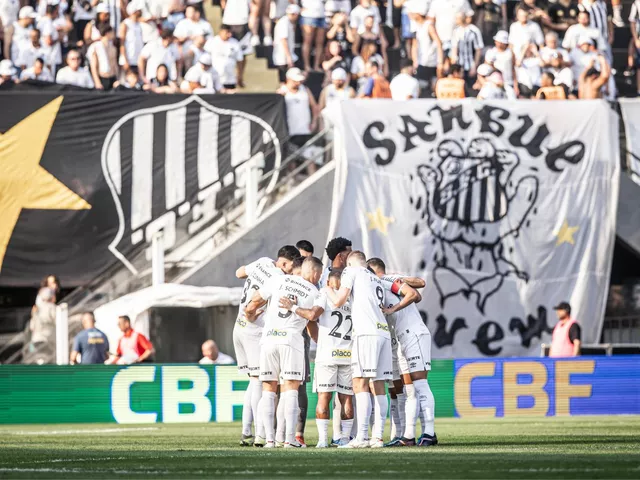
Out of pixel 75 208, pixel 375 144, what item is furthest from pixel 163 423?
pixel 375 144

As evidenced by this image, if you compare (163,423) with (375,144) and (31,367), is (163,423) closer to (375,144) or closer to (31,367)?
(31,367)

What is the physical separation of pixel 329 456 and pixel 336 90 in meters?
13.8

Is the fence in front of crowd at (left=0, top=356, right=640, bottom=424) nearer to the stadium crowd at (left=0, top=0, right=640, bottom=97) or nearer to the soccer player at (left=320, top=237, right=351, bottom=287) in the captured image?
the stadium crowd at (left=0, top=0, right=640, bottom=97)

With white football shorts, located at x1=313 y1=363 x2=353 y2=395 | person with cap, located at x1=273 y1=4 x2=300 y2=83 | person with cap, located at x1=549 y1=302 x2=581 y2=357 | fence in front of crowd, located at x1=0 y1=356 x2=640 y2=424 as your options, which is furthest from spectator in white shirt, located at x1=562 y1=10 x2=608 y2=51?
white football shorts, located at x1=313 y1=363 x2=353 y2=395

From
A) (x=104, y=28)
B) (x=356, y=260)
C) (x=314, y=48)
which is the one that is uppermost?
(x=104, y=28)

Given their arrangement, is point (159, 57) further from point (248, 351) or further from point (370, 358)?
point (370, 358)

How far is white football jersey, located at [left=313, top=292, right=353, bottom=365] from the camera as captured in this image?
13.2 metres

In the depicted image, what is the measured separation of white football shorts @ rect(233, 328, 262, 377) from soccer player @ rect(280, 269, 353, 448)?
1.00 meters

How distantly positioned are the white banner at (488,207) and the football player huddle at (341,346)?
1015cm

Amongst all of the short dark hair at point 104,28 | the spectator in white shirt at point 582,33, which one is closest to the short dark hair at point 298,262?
the short dark hair at point 104,28

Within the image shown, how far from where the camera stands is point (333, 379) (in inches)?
523

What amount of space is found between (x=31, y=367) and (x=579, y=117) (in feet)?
35.3

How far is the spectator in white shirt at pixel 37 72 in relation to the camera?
24141 mm

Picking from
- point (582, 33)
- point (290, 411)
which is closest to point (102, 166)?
point (582, 33)
